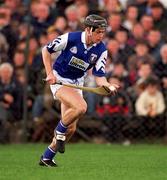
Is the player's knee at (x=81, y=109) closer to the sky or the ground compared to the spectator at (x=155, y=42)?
closer to the sky

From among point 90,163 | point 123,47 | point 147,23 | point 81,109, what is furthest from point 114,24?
point 81,109

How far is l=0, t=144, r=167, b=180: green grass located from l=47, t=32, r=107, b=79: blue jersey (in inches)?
48.3

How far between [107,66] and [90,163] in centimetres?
411

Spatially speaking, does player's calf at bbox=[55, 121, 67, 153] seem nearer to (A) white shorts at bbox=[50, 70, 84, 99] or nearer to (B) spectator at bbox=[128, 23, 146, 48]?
(A) white shorts at bbox=[50, 70, 84, 99]

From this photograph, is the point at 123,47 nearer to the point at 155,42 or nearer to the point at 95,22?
the point at 155,42

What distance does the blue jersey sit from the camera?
9141 millimetres

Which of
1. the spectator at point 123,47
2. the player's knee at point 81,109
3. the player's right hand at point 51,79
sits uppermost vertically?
the player's right hand at point 51,79

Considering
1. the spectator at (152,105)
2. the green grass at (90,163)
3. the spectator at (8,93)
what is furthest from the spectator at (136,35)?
the spectator at (8,93)

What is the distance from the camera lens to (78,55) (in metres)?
9.16

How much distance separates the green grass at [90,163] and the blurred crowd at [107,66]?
22.1 inches

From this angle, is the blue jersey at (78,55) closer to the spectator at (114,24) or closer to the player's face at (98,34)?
the player's face at (98,34)

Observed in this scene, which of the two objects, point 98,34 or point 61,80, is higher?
point 98,34

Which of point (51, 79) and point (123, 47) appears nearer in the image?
point (51, 79)

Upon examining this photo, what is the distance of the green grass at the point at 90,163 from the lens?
7812 mm
